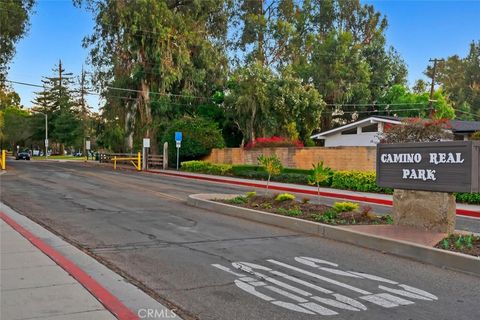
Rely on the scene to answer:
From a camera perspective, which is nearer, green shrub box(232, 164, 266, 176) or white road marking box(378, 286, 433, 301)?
white road marking box(378, 286, 433, 301)

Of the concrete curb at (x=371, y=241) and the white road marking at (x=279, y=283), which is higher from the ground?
the concrete curb at (x=371, y=241)

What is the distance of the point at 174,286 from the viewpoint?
613 cm

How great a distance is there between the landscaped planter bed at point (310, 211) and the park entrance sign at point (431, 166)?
1.00 meters

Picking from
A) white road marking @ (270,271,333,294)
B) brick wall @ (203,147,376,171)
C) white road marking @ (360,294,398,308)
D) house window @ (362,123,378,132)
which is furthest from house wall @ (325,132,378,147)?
white road marking @ (360,294,398,308)

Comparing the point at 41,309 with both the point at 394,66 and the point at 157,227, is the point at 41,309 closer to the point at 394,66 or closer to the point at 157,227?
the point at 157,227

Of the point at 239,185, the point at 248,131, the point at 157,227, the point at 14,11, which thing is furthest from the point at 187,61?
the point at 157,227

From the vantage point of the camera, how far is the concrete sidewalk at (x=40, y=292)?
482 cm

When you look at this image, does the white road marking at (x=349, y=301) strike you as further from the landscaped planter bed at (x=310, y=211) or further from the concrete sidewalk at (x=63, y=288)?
the landscaped planter bed at (x=310, y=211)

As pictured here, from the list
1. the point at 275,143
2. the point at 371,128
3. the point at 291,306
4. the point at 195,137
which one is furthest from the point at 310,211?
the point at 371,128

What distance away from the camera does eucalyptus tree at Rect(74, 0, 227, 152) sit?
3959cm

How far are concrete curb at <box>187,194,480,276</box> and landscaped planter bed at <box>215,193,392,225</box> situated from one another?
15.5 inches

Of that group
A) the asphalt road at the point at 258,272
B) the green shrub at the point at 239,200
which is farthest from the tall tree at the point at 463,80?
the asphalt road at the point at 258,272

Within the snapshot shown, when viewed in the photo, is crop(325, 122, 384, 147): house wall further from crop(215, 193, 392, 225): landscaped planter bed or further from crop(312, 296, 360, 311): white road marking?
crop(312, 296, 360, 311): white road marking

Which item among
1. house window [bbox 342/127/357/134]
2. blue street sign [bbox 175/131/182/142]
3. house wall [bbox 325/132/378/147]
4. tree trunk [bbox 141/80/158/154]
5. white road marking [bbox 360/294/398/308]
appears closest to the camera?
white road marking [bbox 360/294/398/308]
